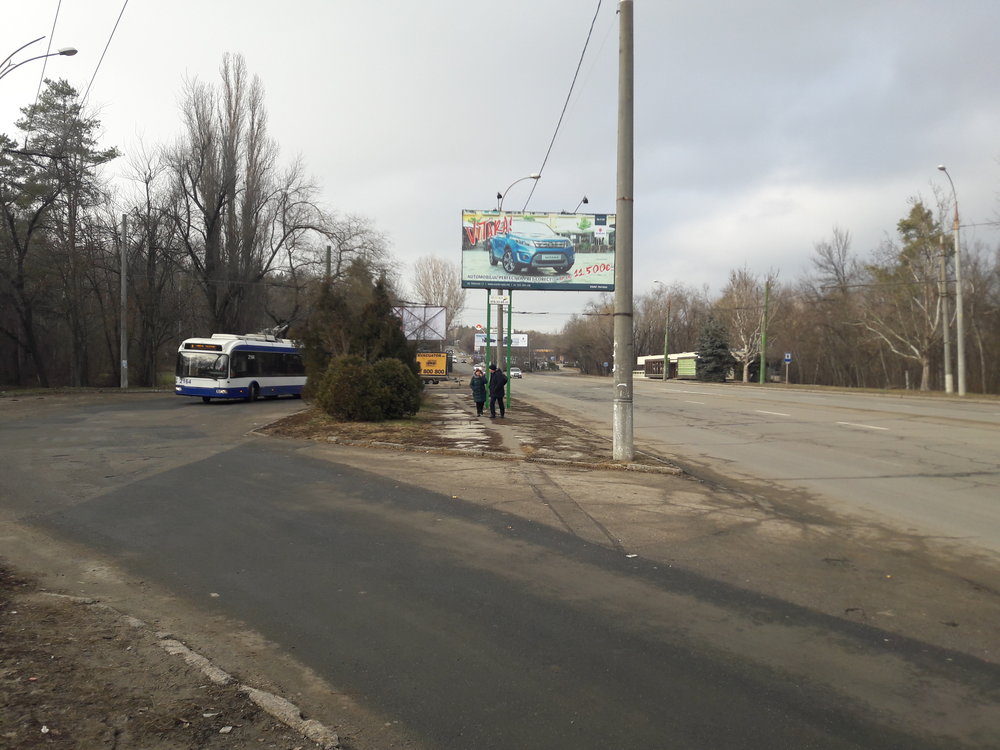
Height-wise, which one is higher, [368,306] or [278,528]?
[368,306]

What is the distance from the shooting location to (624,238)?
474 inches

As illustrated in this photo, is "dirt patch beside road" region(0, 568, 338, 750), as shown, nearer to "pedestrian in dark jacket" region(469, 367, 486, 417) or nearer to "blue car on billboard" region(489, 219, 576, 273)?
"pedestrian in dark jacket" region(469, 367, 486, 417)

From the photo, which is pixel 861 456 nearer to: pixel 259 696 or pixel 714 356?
pixel 259 696

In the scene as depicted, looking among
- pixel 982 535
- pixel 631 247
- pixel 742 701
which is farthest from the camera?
pixel 631 247

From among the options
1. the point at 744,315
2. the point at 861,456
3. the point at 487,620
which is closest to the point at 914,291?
the point at 744,315

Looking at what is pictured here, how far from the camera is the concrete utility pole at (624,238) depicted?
11953 millimetres

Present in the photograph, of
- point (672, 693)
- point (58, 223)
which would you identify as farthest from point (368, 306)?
point (58, 223)

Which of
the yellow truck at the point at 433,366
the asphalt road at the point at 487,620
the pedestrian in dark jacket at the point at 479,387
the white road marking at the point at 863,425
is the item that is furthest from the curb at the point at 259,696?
the yellow truck at the point at 433,366

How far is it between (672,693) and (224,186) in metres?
44.9

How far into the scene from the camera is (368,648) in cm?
443

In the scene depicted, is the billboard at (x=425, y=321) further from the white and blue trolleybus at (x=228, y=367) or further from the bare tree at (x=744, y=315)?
the bare tree at (x=744, y=315)

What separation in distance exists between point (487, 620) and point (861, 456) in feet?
36.4

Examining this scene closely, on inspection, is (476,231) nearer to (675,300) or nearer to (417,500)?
(417,500)

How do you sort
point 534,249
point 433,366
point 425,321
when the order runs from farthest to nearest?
1. point 433,366
2. point 425,321
3. point 534,249
